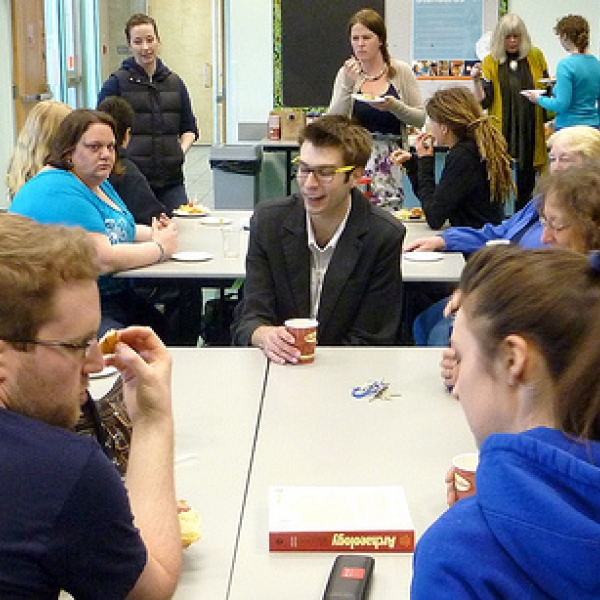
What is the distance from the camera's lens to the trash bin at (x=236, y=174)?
7902 mm

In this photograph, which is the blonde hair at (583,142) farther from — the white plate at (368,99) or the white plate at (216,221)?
the white plate at (216,221)

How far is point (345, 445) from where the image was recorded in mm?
2109

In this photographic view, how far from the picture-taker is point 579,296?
1207 millimetres

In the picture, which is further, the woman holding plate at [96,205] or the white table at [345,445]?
the woman holding plate at [96,205]

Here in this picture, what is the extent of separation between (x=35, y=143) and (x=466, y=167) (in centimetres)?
195

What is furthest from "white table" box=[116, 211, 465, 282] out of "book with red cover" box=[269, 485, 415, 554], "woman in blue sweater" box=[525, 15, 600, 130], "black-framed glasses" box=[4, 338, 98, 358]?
"woman in blue sweater" box=[525, 15, 600, 130]

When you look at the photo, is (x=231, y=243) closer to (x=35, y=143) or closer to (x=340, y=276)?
(x=35, y=143)

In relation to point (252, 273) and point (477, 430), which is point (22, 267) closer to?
point (477, 430)

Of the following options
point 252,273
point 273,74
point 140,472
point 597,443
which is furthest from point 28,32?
point 597,443

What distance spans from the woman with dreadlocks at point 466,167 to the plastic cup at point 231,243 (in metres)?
0.97

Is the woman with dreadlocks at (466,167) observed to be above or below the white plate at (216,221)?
above

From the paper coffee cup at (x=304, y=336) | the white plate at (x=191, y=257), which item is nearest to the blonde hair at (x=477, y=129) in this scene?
the white plate at (x=191, y=257)

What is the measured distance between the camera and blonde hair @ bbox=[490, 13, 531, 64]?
7.53 meters

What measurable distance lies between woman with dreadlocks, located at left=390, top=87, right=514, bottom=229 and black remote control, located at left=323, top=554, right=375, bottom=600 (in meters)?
3.12
